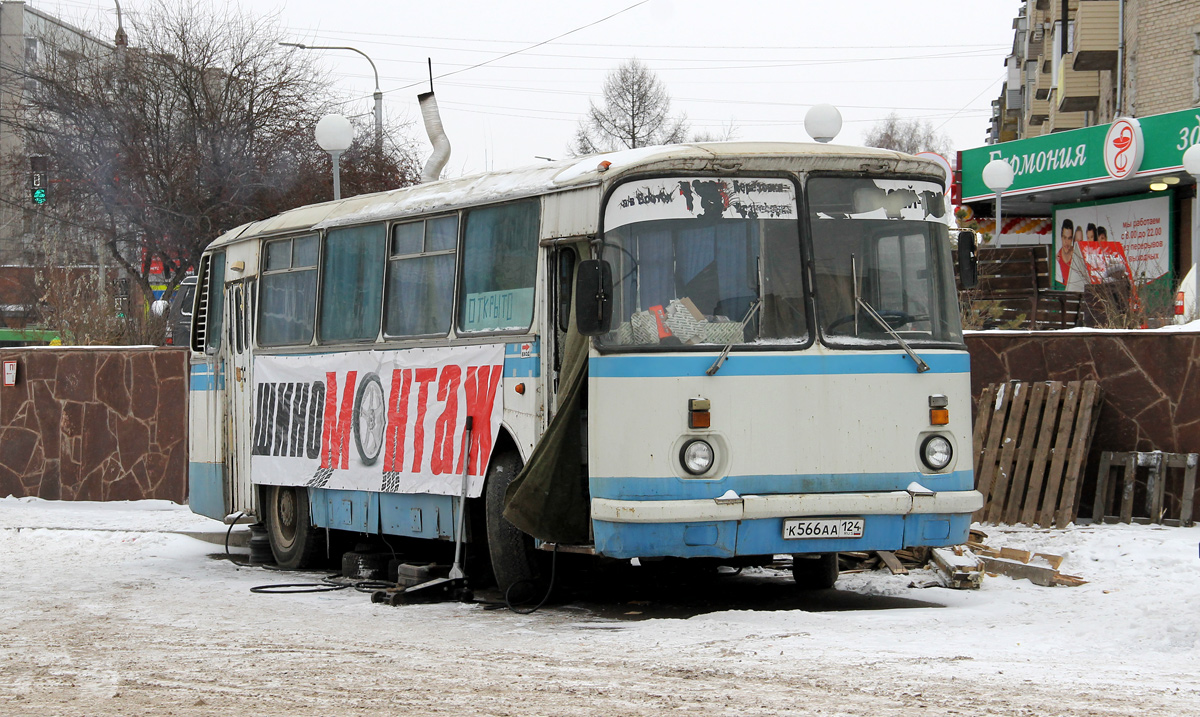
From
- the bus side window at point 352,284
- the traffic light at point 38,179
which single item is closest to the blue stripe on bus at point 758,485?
the bus side window at point 352,284

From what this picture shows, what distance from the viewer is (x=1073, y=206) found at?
97.9 ft

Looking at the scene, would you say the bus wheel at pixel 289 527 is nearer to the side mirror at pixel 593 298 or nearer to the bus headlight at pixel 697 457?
the side mirror at pixel 593 298

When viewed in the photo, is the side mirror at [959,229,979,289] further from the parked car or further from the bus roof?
the parked car

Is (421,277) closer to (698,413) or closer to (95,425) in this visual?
(698,413)

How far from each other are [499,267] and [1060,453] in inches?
214

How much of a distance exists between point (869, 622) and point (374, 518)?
16.1 ft

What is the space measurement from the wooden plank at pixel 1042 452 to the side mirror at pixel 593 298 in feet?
18.5

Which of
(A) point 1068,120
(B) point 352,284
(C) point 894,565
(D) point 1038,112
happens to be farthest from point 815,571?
(D) point 1038,112

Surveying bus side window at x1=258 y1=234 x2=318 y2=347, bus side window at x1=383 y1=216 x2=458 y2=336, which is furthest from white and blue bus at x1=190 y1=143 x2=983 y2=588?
bus side window at x1=258 y1=234 x2=318 y2=347

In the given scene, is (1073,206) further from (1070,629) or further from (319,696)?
(319,696)

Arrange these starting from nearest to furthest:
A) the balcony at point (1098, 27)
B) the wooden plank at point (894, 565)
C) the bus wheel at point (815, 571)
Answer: the bus wheel at point (815, 571) < the wooden plank at point (894, 565) < the balcony at point (1098, 27)

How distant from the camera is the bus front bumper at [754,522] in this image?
8.65 metres

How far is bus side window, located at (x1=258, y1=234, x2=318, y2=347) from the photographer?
12.9 metres

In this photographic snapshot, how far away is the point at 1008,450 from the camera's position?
13188mm
